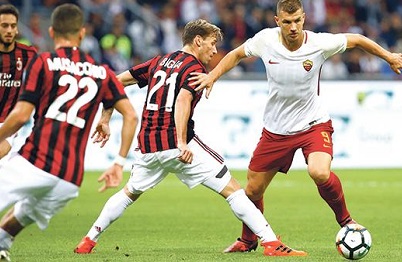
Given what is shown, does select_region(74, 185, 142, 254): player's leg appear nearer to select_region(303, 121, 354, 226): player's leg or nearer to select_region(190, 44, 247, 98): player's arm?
select_region(190, 44, 247, 98): player's arm

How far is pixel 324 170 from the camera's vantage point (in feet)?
28.0

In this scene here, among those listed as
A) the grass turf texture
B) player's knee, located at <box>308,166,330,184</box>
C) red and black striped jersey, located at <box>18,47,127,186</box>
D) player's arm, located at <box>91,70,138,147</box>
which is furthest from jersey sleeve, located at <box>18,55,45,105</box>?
player's knee, located at <box>308,166,330,184</box>

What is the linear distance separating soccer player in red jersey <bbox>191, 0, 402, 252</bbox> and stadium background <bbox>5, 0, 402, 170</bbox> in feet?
27.3

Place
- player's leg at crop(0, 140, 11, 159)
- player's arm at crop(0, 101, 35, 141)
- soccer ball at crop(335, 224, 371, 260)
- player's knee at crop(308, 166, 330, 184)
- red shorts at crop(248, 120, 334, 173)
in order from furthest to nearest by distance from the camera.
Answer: player's leg at crop(0, 140, 11, 159), red shorts at crop(248, 120, 334, 173), player's knee at crop(308, 166, 330, 184), soccer ball at crop(335, 224, 371, 260), player's arm at crop(0, 101, 35, 141)

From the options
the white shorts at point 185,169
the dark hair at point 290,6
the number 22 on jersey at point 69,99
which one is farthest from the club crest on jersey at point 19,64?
the number 22 on jersey at point 69,99

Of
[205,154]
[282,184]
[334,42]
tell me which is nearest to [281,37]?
[334,42]

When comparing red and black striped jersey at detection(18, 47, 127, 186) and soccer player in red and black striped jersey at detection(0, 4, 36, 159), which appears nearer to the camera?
red and black striped jersey at detection(18, 47, 127, 186)

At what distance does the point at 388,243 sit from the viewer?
31.1ft

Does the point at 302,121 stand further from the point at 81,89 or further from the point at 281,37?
the point at 81,89

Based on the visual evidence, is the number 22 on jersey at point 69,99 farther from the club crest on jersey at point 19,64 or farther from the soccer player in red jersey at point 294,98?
the club crest on jersey at point 19,64

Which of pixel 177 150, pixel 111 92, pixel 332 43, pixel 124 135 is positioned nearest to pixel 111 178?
pixel 124 135

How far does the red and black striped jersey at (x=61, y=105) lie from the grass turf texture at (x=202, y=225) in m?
1.37

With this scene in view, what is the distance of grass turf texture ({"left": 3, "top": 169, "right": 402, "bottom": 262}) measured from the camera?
28.4 feet

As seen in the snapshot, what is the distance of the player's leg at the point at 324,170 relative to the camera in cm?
859
